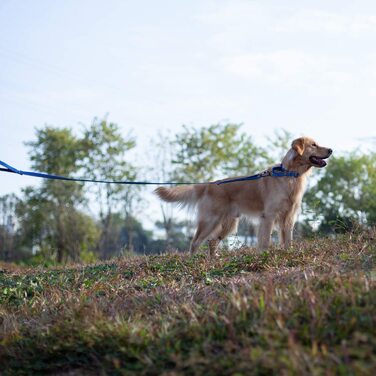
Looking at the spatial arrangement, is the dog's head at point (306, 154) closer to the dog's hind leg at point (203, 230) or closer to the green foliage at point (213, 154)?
the dog's hind leg at point (203, 230)

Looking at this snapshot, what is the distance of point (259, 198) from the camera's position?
9523 mm

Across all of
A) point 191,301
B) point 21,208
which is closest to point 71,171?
point 21,208

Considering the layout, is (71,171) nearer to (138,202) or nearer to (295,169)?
(138,202)

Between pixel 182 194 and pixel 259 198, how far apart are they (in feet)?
4.57

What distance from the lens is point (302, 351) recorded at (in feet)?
11.2

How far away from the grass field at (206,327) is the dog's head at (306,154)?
280 cm

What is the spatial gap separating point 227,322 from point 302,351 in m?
0.77

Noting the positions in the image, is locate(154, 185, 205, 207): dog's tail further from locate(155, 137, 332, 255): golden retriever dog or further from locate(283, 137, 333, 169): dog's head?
locate(283, 137, 333, 169): dog's head

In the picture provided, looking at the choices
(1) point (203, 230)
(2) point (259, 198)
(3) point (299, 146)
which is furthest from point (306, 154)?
(1) point (203, 230)

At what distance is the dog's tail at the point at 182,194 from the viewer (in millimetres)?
10102

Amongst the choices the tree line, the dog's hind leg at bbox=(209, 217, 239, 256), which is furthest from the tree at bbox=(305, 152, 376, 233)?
the dog's hind leg at bbox=(209, 217, 239, 256)

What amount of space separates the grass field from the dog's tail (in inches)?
149

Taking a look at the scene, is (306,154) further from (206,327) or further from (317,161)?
(206,327)

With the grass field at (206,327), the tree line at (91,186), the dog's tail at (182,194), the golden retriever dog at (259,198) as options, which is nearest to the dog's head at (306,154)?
the golden retriever dog at (259,198)
